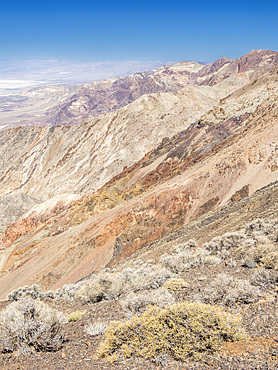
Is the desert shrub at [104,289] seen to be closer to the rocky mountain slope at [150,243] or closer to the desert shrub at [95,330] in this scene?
the rocky mountain slope at [150,243]

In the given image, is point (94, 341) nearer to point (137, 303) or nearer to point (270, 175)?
point (137, 303)

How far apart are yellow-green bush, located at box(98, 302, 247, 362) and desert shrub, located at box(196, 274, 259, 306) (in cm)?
123

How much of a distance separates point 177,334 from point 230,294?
200cm

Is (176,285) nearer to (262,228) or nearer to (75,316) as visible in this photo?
(75,316)

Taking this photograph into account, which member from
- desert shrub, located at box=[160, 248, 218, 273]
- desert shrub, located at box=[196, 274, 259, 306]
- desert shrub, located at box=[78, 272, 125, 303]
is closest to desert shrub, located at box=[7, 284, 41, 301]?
desert shrub, located at box=[78, 272, 125, 303]

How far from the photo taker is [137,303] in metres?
6.39

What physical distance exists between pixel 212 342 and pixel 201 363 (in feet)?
1.13

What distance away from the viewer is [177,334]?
4453mm

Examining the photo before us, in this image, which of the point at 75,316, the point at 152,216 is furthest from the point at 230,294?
the point at 152,216

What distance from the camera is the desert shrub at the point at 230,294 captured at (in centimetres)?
591

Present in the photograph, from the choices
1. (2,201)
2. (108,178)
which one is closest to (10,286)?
(108,178)

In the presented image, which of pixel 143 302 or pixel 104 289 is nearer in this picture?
pixel 143 302

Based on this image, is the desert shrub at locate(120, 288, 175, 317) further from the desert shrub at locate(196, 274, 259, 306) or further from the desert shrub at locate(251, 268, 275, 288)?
the desert shrub at locate(251, 268, 275, 288)

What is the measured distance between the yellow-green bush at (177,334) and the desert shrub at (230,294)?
48.3 inches
